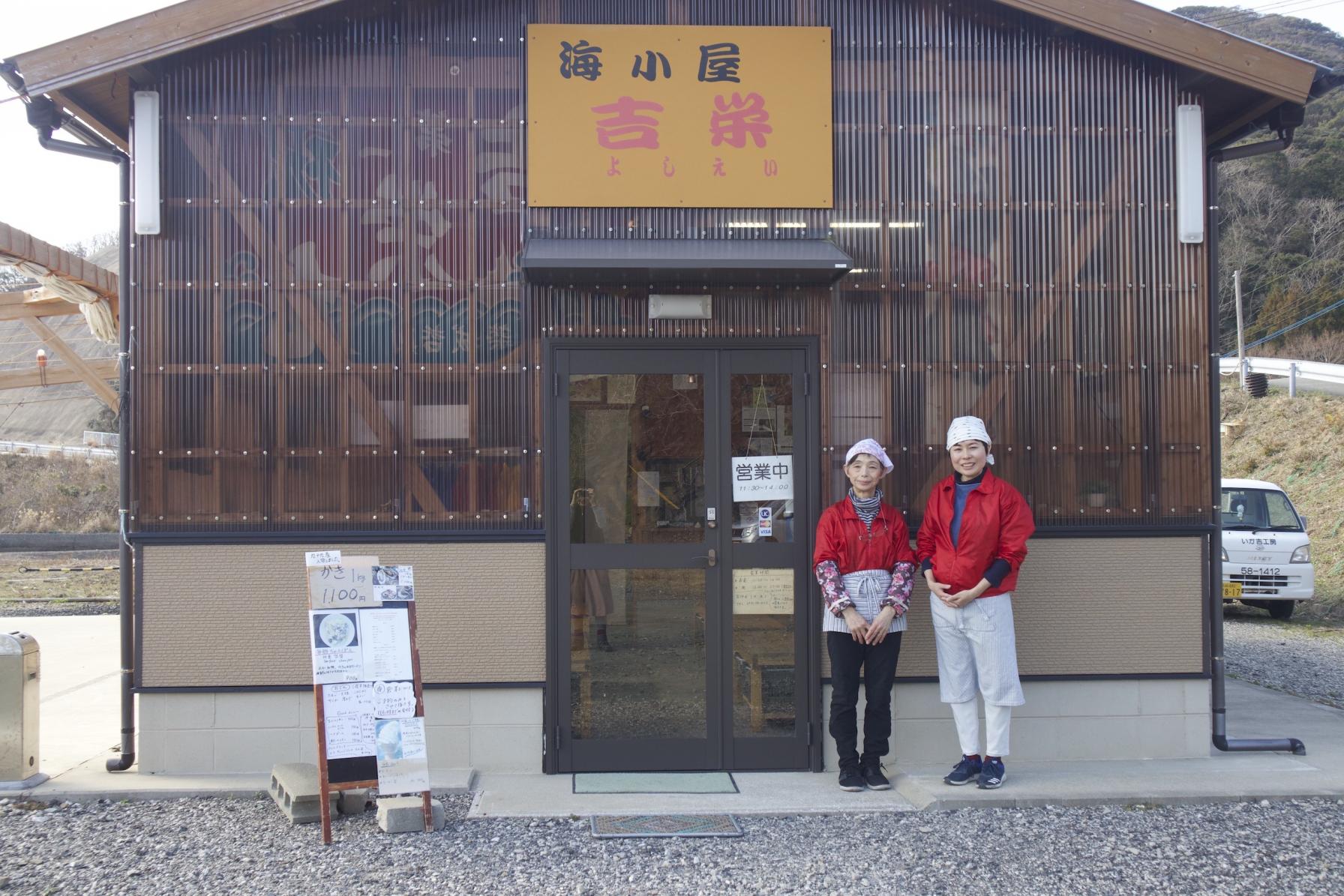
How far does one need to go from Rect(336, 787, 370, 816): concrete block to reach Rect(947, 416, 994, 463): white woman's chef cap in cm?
329

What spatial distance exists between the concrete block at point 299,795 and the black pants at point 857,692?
2.45 meters

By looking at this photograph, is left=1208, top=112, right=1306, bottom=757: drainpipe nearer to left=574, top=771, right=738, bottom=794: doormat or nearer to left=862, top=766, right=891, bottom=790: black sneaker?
left=862, top=766, right=891, bottom=790: black sneaker

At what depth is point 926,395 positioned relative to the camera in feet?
19.0

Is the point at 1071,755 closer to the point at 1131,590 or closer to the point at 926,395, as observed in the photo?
the point at 1131,590

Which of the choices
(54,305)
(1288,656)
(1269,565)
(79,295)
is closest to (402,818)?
(1288,656)

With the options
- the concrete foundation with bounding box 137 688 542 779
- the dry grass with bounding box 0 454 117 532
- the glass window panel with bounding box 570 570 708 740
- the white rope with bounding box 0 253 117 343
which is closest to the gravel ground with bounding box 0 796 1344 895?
the concrete foundation with bounding box 137 688 542 779

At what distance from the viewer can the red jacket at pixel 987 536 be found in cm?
517

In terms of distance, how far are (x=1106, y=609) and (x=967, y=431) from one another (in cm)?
143

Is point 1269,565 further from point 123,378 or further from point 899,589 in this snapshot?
point 123,378

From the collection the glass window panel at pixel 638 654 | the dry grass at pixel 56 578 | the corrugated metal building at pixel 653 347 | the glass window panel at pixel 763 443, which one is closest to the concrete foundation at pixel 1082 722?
the corrugated metal building at pixel 653 347

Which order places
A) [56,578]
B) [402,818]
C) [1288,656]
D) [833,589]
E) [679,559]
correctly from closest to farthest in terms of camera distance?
[402,818]
[833,589]
[679,559]
[1288,656]
[56,578]

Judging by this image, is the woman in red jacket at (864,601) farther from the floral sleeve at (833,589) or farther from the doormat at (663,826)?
the doormat at (663,826)

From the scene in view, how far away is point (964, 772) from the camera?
534 centimetres

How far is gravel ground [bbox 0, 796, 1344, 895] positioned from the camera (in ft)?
13.8
